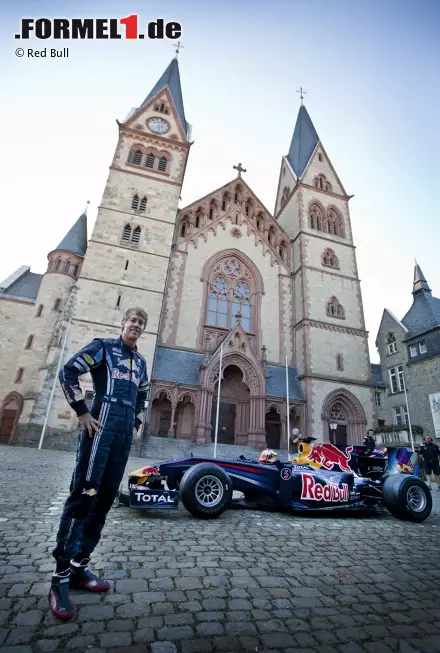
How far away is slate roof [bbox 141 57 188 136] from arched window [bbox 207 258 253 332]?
12477 millimetres

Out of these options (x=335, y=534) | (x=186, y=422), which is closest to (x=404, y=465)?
(x=335, y=534)

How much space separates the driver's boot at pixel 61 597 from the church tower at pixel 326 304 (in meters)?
18.6

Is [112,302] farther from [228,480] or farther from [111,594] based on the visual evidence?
[111,594]

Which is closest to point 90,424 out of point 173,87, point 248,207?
point 248,207

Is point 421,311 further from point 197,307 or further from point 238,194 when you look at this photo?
point 197,307

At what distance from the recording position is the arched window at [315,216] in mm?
27200

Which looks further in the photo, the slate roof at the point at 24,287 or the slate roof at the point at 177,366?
the slate roof at the point at 24,287

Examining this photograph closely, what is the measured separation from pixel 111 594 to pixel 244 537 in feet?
7.17

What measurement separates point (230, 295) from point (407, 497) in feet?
58.6

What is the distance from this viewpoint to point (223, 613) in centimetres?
232

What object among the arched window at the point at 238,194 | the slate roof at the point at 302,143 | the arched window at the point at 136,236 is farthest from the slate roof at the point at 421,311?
the arched window at the point at 136,236

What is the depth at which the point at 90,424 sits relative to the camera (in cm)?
263

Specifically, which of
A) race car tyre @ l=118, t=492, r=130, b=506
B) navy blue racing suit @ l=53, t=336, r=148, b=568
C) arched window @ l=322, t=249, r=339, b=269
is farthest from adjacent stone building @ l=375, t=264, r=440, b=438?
navy blue racing suit @ l=53, t=336, r=148, b=568

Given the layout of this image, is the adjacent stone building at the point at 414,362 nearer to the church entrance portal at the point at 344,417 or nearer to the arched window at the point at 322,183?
the church entrance portal at the point at 344,417
